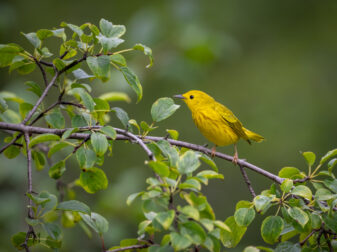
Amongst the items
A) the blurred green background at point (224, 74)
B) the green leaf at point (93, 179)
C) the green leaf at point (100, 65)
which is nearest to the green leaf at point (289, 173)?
the green leaf at point (93, 179)

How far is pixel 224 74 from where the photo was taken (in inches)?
356

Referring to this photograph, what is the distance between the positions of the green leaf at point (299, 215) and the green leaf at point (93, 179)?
0.94 metres

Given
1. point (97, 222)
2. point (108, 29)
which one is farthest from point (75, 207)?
point (108, 29)

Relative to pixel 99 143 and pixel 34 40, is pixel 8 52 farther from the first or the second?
pixel 99 143

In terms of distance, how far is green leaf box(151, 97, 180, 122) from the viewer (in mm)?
2205

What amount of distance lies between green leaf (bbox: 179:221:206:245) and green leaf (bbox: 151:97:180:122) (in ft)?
2.59

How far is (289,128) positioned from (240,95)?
1.36 meters

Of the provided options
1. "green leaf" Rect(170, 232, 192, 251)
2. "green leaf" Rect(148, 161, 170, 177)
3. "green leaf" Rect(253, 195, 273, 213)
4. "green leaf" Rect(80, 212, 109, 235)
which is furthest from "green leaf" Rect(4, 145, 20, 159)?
"green leaf" Rect(253, 195, 273, 213)

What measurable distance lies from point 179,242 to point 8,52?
1289 mm

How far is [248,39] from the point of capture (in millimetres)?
9180

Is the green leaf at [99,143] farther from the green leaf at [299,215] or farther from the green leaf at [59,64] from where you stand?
the green leaf at [299,215]

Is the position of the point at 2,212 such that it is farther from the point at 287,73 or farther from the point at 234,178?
the point at 287,73

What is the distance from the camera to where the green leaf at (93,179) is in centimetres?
205

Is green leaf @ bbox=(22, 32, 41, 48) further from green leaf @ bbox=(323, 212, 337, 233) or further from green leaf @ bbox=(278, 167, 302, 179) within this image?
green leaf @ bbox=(323, 212, 337, 233)
